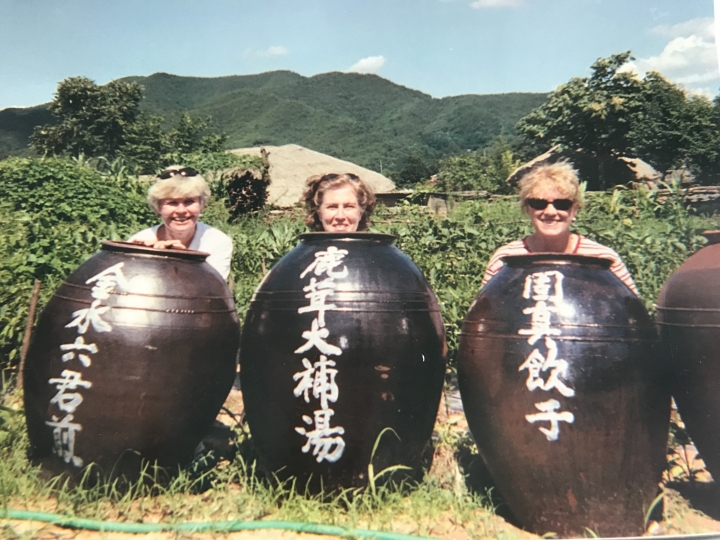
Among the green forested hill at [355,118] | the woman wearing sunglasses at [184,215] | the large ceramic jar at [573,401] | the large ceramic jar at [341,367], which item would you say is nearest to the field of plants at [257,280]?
the large ceramic jar at [341,367]

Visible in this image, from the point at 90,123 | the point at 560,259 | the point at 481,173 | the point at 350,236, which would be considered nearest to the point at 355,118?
the point at 481,173

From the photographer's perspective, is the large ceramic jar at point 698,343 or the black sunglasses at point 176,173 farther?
the black sunglasses at point 176,173

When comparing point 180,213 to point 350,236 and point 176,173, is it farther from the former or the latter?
point 350,236

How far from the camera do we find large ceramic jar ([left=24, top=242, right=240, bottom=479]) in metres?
2.84

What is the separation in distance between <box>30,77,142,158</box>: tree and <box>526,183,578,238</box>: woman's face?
9361mm

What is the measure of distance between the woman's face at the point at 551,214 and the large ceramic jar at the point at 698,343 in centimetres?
70

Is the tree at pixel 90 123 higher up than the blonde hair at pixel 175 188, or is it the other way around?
the tree at pixel 90 123

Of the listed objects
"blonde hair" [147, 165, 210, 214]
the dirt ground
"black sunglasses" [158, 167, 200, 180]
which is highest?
"black sunglasses" [158, 167, 200, 180]

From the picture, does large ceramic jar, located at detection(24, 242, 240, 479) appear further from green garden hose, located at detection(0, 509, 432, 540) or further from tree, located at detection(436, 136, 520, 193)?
tree, located at detection(436, 136, 520, 193)

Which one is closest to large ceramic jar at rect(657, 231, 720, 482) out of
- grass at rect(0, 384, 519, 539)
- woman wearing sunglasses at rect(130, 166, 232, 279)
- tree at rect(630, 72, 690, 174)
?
grass at rect(0, 384, 519, 539)

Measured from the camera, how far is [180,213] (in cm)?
389

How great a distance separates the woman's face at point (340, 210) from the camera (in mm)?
3670

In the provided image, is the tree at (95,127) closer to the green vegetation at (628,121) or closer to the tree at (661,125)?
the green vegetation at (628,121)

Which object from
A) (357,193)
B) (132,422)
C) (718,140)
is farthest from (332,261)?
(718,140)
